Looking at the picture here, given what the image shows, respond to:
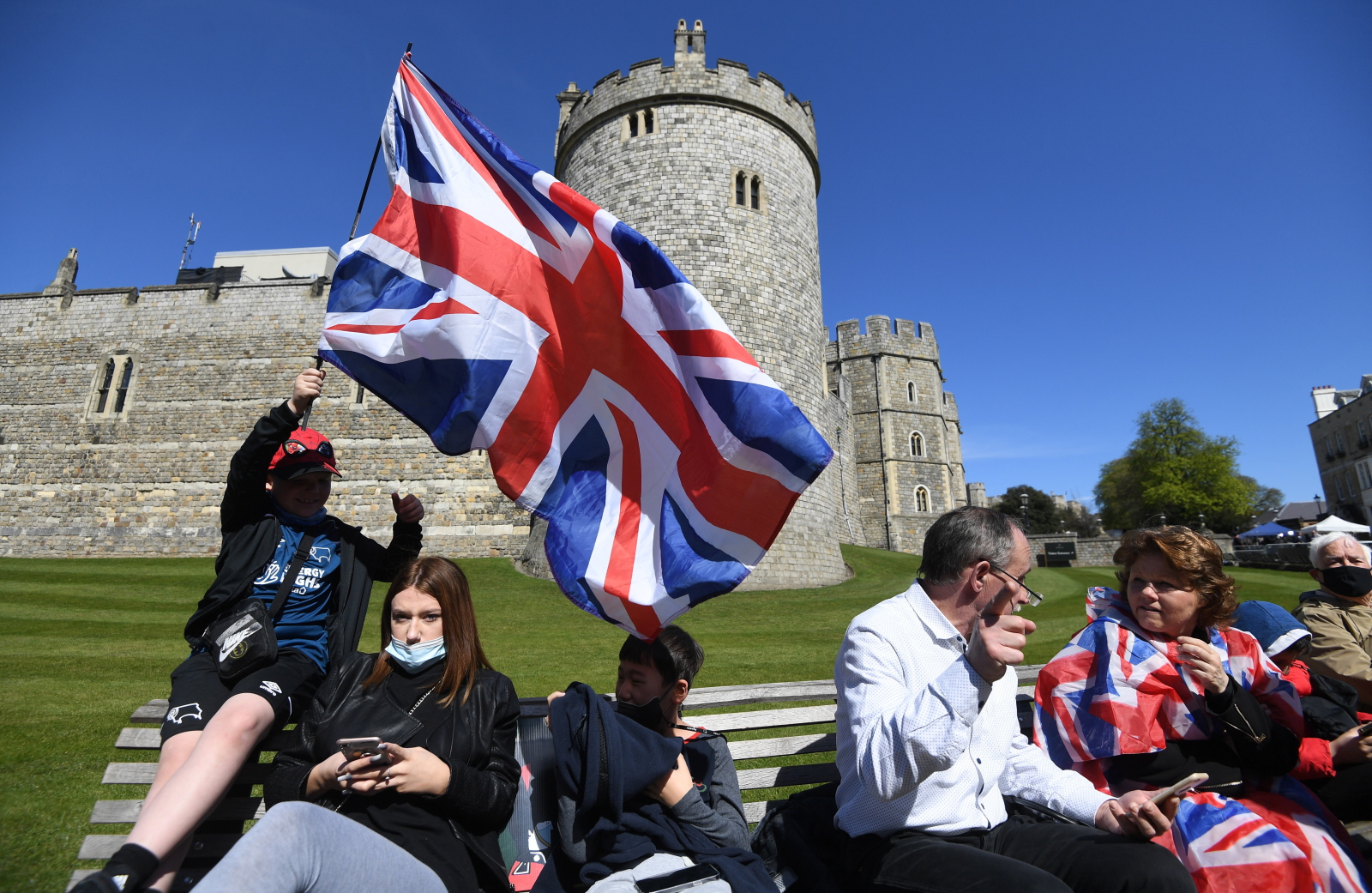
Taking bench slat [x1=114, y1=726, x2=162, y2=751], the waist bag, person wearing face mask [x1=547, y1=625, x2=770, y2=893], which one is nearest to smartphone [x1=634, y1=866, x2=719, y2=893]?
person wearing face mask [x1=547, y1=625, x2=770, y2=893]

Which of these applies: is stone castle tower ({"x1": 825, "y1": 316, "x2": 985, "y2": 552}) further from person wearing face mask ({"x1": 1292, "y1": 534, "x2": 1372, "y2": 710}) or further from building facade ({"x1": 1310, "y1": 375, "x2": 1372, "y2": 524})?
person wearing face mask ({"x1": 1292, "y1": 534, "x2": 1372, "y2": 710})

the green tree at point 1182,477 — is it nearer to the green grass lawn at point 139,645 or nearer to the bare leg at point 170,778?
the green grass lawn at point 139,645

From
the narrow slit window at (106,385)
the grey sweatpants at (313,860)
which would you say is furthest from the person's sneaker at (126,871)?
the narrow slit window at (106,385)

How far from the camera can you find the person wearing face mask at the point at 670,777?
2154mm

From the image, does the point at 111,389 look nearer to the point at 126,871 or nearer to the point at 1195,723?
the point at 126,871

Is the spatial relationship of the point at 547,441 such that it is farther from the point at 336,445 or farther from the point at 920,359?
the point at 920,359

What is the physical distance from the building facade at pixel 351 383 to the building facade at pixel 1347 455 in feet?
141

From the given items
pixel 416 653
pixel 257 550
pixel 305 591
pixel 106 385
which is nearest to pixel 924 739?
pixel 416 653

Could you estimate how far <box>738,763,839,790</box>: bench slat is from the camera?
9.61 ft

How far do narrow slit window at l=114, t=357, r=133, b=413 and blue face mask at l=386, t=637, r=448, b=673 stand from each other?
79.7 feet

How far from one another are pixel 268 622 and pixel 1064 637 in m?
10.6

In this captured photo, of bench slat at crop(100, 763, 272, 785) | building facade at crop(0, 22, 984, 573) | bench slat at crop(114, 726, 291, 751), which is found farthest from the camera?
building facade at crop(0, 22, 984, 573)

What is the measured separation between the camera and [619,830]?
7.10 feet

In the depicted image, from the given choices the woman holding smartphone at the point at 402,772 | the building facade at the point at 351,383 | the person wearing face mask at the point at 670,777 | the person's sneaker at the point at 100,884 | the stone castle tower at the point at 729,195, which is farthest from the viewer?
the building facade at the point at 351,383
